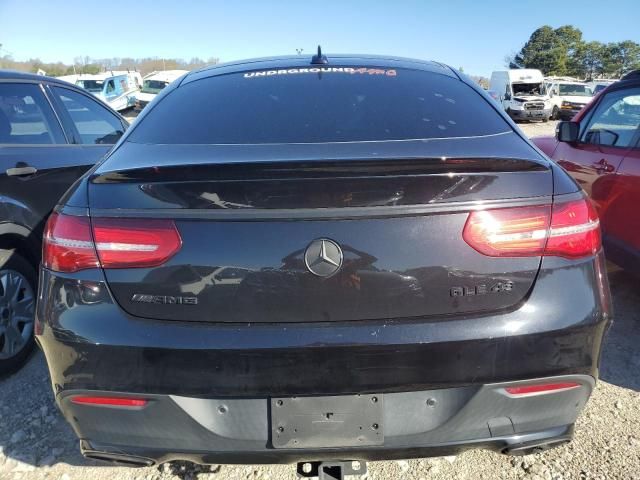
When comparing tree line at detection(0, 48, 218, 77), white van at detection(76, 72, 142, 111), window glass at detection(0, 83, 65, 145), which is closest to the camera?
window glass at detection(0, 83, 65, 145)

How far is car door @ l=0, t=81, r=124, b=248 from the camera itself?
9.83ft

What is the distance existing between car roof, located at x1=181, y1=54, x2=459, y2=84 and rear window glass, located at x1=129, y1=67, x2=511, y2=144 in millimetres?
84

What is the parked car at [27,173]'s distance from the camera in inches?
118

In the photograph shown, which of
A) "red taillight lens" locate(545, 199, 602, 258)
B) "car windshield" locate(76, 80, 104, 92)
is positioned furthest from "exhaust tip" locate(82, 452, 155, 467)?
"car windshield" locate(76, 80, 104, 92)

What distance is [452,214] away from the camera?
1.49 m

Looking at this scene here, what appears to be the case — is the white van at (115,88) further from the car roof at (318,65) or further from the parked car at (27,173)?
the car roof at (318,65)

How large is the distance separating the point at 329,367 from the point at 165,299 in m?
0.53

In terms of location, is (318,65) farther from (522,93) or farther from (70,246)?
(522,93)

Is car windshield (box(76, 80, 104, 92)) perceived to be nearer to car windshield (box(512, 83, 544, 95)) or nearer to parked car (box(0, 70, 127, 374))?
car windshield (box(512, 83, 544, 95))

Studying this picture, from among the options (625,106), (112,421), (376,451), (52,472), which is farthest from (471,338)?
(625,106)

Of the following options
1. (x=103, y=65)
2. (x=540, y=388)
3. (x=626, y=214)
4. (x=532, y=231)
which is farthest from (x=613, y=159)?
(x=103, y=65)

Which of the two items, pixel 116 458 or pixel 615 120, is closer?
pixel 116 458

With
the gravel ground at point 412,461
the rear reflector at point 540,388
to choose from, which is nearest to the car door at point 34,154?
the gravel ground at point 412,461

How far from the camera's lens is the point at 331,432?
1.53 metres
